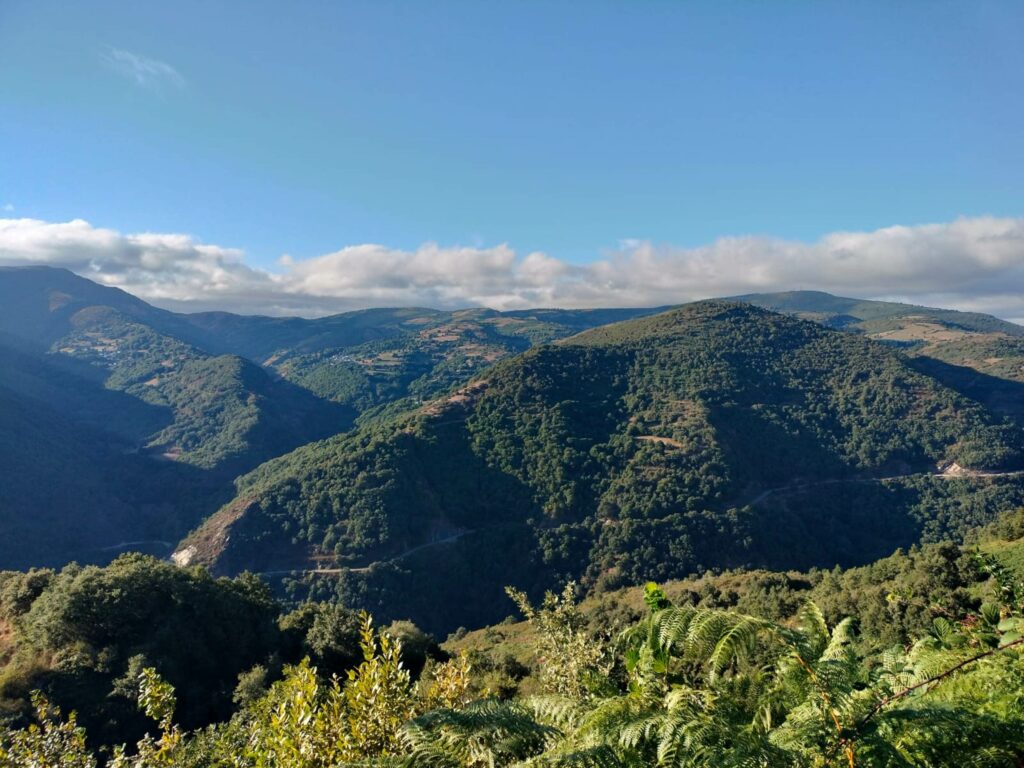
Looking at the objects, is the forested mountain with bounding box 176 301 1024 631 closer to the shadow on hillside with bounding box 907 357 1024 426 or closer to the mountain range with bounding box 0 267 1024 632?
the mountain range with bounding box 0 267 1024 632

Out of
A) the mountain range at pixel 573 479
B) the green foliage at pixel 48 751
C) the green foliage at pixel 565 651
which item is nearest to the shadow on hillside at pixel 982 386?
the mountain range at pixel 573 479

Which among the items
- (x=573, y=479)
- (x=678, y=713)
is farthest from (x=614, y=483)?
(x=678, y=713)

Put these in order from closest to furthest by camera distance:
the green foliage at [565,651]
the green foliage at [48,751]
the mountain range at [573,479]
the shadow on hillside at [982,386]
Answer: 1. the green foliage at [48,751]
2. the green foliage at [565,651]
3. the mountain range at [573,479]
4. the shadow on hillside at [982,386]

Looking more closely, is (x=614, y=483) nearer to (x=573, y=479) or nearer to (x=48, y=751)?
(x=573, y=479)

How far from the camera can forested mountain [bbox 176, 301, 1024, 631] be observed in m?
85.5

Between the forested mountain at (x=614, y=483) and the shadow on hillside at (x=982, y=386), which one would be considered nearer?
the forested mountain at (x=614, y=483)

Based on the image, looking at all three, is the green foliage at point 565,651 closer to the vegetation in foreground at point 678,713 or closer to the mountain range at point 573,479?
the vegetation in foreground at point 678,713

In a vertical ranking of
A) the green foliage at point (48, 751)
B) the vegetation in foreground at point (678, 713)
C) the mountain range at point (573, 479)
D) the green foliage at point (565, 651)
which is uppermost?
the vegetation in foreground at point (678, 713)

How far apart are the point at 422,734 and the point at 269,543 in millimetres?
100780

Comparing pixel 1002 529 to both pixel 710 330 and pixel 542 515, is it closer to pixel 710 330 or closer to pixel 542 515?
pixel 542 515

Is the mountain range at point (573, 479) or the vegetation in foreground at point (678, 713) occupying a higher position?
the vegetation in foreground at point (678, 713)

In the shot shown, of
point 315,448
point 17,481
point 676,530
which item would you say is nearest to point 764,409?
point 676,530

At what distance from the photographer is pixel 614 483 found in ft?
329

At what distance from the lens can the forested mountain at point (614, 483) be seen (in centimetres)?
8550
